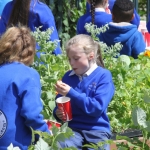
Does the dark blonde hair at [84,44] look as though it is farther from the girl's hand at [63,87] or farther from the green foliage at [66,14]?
the green foliage at [66,14]

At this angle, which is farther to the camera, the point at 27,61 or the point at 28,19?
the point at 28,19

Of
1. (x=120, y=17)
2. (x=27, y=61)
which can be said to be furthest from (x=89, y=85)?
(x=120, y=17)

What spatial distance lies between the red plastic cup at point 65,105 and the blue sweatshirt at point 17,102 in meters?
0.25

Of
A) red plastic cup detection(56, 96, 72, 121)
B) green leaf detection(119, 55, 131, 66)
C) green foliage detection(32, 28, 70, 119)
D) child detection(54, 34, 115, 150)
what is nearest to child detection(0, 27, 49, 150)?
red plastic cup detection(56, 96, 72, 121)

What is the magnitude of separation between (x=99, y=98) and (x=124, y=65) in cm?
132

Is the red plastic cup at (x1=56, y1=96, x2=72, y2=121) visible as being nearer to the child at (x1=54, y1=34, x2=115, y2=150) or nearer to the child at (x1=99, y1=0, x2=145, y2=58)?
the child at (x1=54, y1=34, x2=115, y2=150)

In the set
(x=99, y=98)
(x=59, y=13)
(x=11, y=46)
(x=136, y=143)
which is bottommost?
(x=59, y=13)

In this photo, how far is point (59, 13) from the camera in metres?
7.96

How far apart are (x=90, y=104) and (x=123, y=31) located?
1977 mm

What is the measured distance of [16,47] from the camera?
9.88 feet

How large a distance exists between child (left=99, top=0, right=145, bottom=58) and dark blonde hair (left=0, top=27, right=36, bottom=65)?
6.80 feet

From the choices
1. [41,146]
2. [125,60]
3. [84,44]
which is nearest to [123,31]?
[125,60]

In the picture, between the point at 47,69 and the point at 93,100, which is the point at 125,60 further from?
the point at 93,100

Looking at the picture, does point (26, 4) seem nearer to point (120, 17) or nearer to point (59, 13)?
point (120, 17)
